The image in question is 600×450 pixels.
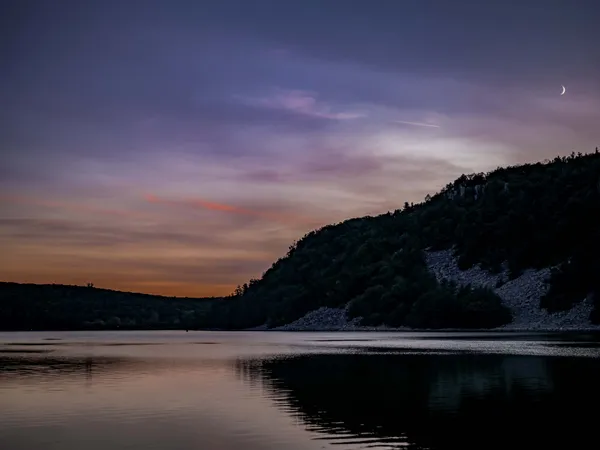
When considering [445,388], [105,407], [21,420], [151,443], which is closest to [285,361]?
[445,388]

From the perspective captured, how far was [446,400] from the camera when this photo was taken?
45.5 metres

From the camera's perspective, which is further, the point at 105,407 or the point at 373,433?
the point at 105,407

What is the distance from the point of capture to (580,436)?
32094 mm

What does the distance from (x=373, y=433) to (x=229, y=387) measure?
24.3m

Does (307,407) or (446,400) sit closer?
(307,407)

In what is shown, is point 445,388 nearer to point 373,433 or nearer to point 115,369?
point 373,433

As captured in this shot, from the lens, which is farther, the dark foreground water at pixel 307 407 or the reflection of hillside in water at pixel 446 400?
the reflection of hillside in water at pixel 446 400

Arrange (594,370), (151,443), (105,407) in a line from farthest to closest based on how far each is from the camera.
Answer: (594,370) < (105,407) < (151,443)

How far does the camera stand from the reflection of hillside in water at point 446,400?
32719mm

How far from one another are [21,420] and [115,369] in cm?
3832

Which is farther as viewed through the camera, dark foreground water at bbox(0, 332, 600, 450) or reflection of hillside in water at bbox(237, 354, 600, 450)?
reflection of hillside in water at bbox(237, 354, 600, 450)

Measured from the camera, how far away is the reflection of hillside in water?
32719 mm

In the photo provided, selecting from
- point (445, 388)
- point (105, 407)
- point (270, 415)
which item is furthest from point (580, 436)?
point (105, 407)

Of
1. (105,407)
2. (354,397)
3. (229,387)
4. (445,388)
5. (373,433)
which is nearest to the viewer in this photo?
(373,433)
